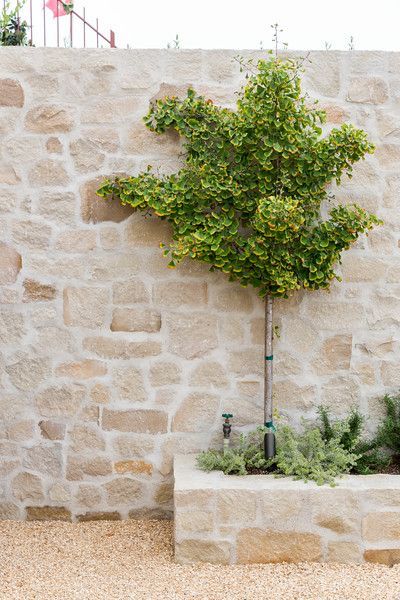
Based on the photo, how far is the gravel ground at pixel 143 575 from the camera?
3357 mm

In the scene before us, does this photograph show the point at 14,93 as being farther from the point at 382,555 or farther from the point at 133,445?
the point at 382,555

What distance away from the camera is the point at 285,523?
3.63 metres

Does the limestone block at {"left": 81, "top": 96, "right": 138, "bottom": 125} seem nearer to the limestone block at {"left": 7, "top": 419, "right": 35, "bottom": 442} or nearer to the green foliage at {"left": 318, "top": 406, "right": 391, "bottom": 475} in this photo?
the limestone block at {"left": 7, "top": 419, "right": 35, "bottom": 442}

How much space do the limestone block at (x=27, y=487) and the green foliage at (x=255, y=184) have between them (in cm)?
146

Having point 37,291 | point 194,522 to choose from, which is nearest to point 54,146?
point 37,291

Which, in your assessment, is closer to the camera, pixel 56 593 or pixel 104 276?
pixel 56 593

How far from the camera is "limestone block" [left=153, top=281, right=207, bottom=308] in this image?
4.20 m

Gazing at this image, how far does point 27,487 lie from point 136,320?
3.70 feet

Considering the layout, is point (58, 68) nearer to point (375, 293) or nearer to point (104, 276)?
point (104, 276)

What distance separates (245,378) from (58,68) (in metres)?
2.01

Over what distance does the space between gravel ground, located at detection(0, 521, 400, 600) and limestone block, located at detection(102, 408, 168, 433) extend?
563mm

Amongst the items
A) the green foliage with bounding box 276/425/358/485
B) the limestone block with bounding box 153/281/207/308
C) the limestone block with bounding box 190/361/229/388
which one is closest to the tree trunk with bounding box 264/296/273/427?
the green foliage with bounding box 276/425/358/485

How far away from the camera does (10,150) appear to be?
4.16 metres

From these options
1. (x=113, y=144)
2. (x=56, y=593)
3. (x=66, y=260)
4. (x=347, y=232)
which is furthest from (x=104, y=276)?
(x=56, y=593)
